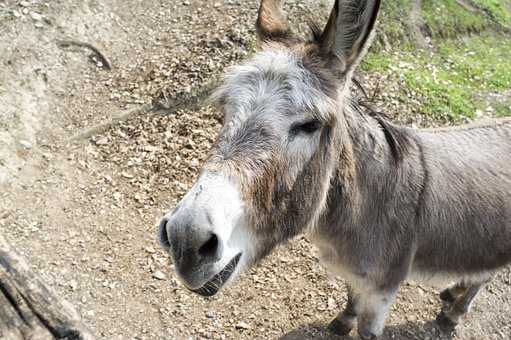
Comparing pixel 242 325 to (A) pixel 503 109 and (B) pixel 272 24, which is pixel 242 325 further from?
(A) pixel 503 109

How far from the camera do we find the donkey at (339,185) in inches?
90.5

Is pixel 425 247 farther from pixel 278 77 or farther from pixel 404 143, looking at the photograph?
pixel 278 77

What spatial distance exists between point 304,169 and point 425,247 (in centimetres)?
172

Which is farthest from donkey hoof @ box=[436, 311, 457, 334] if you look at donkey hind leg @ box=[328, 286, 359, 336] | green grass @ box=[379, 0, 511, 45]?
green grass @ box=[379, 0, 511, 45]

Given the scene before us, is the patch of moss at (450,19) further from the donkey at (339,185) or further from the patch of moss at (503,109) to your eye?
the donkey at (339,185)

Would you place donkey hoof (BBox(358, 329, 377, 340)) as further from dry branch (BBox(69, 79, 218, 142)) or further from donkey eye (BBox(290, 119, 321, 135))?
dry branch (BBox(69, 79, 218, 142))

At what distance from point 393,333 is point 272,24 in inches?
138

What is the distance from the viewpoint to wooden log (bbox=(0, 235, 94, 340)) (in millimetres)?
2512

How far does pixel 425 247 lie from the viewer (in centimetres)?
383

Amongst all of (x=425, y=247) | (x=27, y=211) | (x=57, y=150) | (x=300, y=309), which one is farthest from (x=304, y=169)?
(x=57, y=150)

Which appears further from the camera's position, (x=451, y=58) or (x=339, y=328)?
(x=451, y=58)

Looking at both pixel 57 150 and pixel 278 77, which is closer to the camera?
pixel 278 77

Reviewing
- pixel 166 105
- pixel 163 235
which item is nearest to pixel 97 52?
pixel 166 105

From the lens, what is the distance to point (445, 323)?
16.4ft
